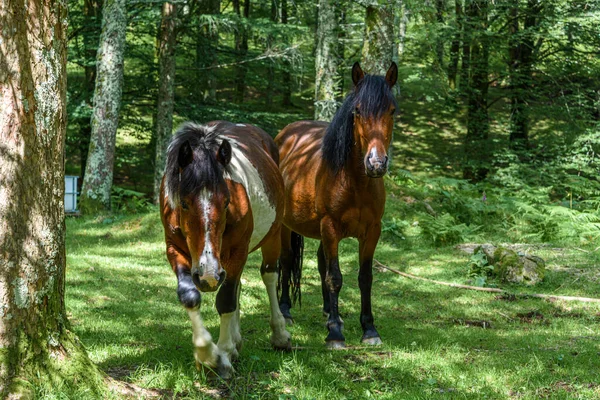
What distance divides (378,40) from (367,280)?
269 inches

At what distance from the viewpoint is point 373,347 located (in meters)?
6.18

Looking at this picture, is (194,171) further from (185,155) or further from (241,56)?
(241,56)

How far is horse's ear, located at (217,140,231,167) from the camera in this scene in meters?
4.63

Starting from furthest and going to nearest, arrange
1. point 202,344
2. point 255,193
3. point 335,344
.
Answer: point 335,344, point 255,193, point 202,344

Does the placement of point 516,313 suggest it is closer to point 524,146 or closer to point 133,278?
point 133,278

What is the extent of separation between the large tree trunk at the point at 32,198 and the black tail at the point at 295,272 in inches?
158

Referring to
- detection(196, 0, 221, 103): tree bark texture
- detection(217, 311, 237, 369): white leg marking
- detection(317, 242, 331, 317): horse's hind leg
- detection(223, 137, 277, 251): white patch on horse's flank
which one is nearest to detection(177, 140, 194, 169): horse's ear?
detection(223, 137, 277, 251): white patch on horse's flank

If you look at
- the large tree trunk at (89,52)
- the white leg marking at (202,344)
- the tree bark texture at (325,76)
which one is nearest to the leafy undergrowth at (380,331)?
the white leg marking at (202,344)

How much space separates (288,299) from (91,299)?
2.35 meters

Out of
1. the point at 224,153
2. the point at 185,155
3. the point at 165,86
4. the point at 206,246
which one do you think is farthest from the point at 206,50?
the point at 206,246

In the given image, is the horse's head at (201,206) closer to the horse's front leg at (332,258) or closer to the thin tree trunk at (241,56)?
the horse's front leg at (332,258)

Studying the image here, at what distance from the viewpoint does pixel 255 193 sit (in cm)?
543

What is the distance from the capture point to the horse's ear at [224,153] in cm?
463

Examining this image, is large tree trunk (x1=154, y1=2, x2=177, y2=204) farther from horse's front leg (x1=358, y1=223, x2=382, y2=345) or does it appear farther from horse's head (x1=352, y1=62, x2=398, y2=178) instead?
horse's head (x1=352, y1=62, x2=398, y2=178)
